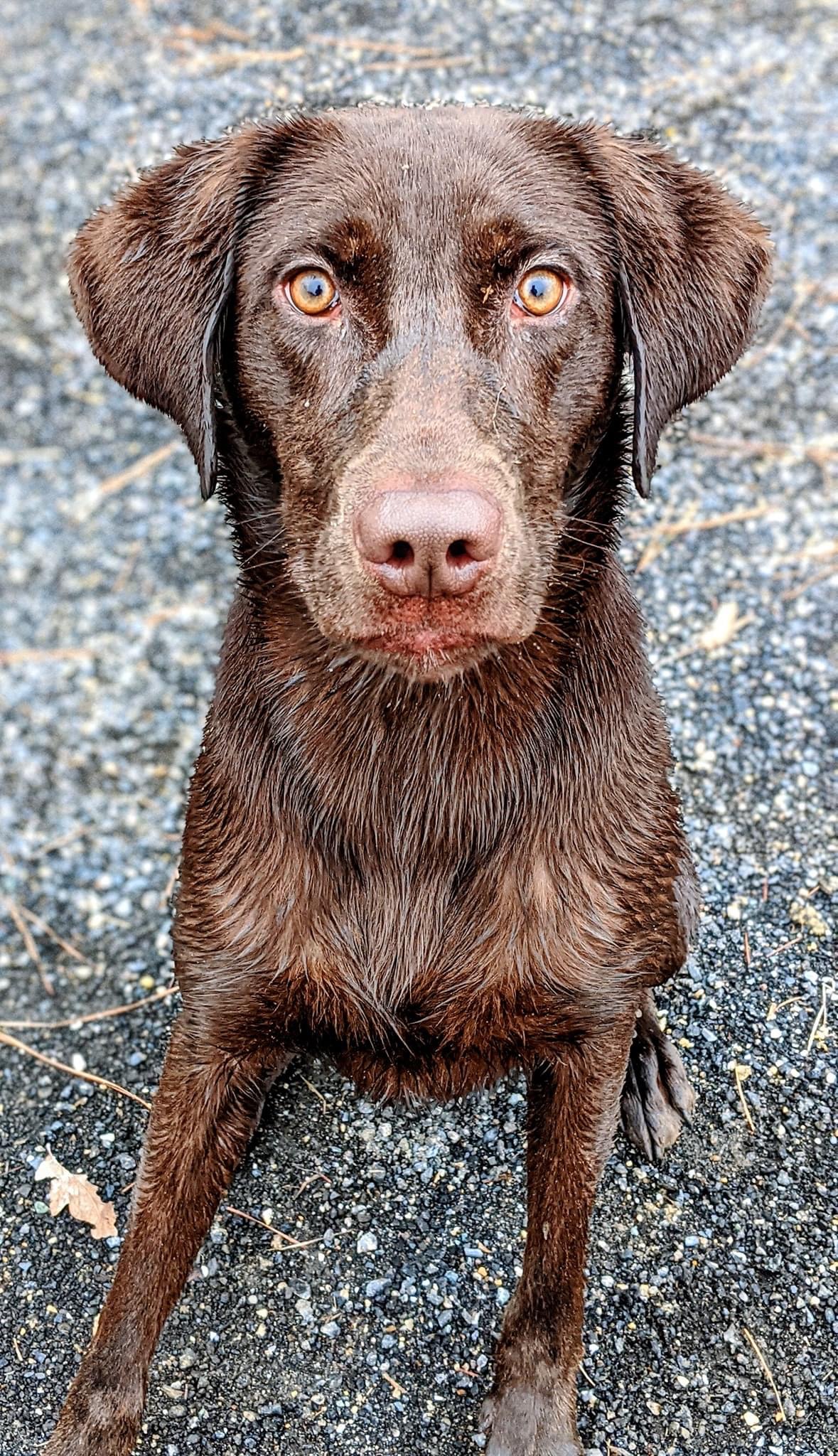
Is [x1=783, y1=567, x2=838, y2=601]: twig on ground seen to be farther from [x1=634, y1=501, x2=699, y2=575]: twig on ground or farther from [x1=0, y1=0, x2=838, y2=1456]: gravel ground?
[x1=634, y1=501, x2=699, y2=575]: twig on ground

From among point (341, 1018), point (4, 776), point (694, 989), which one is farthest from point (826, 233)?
point (341, 1018)

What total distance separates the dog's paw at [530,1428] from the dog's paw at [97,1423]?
0.75 meters

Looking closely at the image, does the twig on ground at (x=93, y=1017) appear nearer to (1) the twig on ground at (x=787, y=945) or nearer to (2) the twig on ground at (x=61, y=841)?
(2) the twig on ground at (x=61, y=841)

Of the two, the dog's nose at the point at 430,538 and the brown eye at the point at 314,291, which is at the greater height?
the brown eye at the point at 314,291

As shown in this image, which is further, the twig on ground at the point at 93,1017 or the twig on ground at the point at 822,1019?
the twig on ground at the point at 93,1017

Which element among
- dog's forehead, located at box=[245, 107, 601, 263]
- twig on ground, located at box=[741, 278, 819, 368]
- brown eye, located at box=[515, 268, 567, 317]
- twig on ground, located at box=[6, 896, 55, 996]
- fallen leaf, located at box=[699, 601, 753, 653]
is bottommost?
twig on ground, located at box=[6, 896, 55, 996]

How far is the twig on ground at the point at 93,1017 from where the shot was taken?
3.98m

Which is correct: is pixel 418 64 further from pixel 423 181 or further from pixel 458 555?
pixel 458 555

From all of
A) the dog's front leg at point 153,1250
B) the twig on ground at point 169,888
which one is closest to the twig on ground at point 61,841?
the twig on ground at point 169,888

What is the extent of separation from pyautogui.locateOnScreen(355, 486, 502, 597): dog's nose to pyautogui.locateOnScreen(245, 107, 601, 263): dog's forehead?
0.58 metres

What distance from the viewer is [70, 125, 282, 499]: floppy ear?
2.63 metres

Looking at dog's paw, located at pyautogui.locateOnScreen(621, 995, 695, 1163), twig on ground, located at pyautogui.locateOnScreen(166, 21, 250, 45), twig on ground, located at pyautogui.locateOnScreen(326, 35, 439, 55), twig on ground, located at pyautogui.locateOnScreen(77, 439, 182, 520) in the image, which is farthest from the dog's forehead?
twig on ground, located at pyautogui.locateOnScreen(166, 21, 250, 45)

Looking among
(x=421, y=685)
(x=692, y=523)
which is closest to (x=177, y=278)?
(x=421, y=685)

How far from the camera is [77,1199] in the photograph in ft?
11.5
